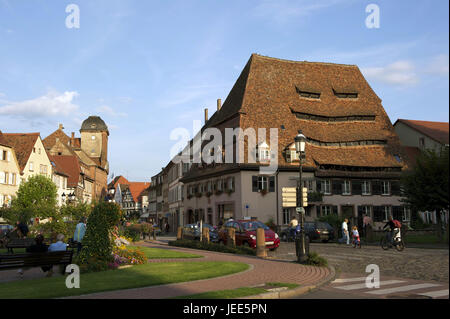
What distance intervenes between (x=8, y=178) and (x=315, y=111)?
128ft

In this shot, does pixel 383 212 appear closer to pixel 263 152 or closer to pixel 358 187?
pixel 358 187

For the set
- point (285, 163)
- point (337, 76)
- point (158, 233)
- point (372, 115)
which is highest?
point (337, 76)

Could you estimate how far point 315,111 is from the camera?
165 ft

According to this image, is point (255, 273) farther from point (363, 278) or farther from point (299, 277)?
point (363, 278)

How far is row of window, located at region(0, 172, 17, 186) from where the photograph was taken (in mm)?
54562

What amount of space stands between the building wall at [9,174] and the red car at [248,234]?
37475 millimetres

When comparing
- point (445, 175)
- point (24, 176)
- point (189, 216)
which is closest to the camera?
point (445, 175)

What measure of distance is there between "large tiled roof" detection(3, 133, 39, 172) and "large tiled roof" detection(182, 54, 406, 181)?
27.7m

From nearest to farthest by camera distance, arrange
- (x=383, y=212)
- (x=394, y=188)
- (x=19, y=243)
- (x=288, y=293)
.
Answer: (x=288, y=293), (x=19, y=243), (x=383, y=212), (x=394, y=188)

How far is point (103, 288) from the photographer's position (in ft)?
33.9

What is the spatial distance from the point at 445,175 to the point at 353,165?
46.3m

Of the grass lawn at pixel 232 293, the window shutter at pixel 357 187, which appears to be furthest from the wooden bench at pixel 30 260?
the window shutter at pixel 357 187

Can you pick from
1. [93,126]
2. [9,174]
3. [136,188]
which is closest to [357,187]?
[9,174]
